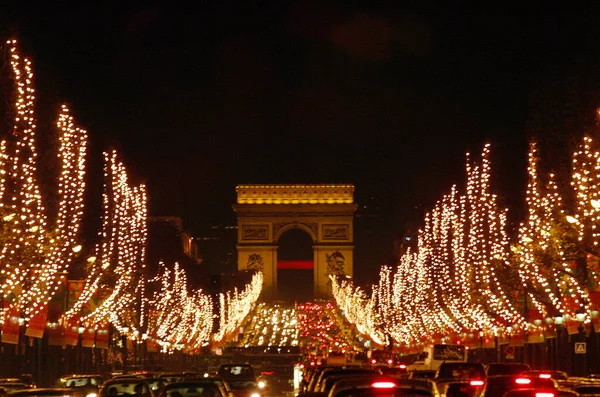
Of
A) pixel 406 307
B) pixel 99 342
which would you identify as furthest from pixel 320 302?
pixel 99 342

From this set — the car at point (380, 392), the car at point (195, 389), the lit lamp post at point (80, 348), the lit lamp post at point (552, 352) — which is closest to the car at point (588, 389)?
the car at point (380, 392)

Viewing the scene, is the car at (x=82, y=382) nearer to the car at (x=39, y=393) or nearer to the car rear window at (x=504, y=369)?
the car at (x=39, y=393)

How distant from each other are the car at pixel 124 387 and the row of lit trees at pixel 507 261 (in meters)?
15.2

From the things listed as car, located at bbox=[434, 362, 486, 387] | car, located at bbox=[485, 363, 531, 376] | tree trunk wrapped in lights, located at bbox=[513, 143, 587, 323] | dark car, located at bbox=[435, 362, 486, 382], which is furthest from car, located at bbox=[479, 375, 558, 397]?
tree trunk wrapped in lights, located at bbox=[513, 143, 587, 323]

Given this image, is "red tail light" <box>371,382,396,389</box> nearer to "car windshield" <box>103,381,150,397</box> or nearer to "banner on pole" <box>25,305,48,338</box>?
"car windshield" <box>103,381,150,397</box>

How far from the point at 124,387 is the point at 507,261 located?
100 feet

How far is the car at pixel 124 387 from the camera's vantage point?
1223 inches

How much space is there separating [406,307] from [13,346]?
61.9m

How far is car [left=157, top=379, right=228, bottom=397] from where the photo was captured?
1131 inches

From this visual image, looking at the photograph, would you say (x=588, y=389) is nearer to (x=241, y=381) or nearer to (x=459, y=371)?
(x=459, y=371)

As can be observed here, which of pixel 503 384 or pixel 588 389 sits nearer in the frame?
pixel 588 389

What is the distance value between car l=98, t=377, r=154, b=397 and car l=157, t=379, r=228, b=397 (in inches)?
63.2

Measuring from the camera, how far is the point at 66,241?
2110 inches

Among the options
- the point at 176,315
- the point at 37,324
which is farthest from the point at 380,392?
the point at 176,315
